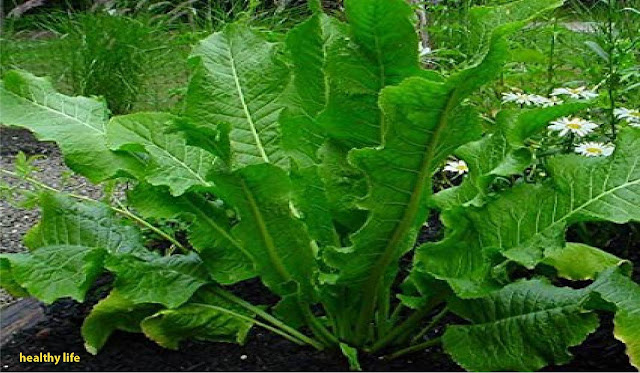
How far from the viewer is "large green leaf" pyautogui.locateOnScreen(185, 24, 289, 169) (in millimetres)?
2012

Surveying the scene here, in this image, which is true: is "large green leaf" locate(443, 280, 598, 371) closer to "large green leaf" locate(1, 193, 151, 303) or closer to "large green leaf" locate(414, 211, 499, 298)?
"large green leaf" locate(414, 211, 499, 298)

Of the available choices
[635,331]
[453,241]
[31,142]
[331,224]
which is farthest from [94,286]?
[31,142]

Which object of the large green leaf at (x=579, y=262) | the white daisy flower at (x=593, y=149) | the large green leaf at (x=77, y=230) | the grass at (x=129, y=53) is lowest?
the grass at (x=129, y=53)

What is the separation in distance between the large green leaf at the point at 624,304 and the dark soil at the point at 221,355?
0.18 m

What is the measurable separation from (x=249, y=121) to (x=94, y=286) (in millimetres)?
631

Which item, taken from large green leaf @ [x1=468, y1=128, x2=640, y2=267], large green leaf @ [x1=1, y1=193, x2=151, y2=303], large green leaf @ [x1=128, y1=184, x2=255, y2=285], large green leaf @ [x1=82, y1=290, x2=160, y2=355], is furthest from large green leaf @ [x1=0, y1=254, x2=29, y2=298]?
large green leaf @ [x1=468, y1=128, x2=640, y2=267]

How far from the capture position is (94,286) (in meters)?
2.31

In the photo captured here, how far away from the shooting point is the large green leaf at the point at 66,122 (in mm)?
2016

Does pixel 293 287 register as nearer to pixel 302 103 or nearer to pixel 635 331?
pixel 302 103

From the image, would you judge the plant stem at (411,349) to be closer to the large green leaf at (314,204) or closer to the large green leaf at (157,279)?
the large green leaf at (314,204)

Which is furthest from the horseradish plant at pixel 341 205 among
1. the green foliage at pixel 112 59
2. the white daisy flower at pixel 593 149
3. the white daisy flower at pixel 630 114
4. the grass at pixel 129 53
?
the green foliage at pixel 112 59

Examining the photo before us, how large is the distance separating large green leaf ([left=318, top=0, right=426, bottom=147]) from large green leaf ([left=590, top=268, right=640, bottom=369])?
1.66ft

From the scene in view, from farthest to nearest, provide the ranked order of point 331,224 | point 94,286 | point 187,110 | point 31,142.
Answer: point 31,142
point 94,286
point 187,110
point 331,224

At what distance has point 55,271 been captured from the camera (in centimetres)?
191
